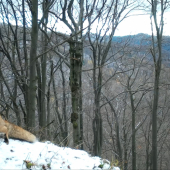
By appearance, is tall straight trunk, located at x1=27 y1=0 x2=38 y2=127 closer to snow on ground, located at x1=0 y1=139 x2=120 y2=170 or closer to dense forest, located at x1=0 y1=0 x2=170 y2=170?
dense forest, located at x1=0 y1=0 x2=170 y2=170

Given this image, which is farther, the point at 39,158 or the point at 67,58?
the point at 67,58

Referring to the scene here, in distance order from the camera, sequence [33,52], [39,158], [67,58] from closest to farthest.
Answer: [39,158] < [33,52] < [67,58]

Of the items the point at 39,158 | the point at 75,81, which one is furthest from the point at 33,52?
the point at 39,158

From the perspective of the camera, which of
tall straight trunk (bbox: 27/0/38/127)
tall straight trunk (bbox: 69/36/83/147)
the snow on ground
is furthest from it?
tall straight trunk (bbox: 69/36/83/147)

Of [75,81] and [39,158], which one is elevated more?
[75,81]

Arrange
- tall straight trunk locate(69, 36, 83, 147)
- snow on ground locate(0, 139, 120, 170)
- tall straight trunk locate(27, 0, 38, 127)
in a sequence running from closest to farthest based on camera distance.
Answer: snow on ground locate(0, 139, 120, 170), tall straight trunk locate(27, 0, 38, 127), tall straight trunk locate(69, 36, 83, 147)

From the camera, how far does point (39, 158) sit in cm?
318

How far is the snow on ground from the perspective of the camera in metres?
2.93

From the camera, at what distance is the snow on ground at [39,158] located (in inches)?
115

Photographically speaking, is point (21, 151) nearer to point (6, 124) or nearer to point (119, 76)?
point (6, 124)

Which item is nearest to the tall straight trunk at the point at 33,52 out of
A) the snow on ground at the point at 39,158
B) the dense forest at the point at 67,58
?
the dense forest at the point at 67,58

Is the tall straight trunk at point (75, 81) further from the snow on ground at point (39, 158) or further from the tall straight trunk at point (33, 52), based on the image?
the snow on ground at point (39, 158)

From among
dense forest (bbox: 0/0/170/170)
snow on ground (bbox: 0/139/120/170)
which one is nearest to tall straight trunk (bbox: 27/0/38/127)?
dense forest (bbox: 0/0/170/170)

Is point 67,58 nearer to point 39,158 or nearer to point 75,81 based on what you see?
point 75,81
